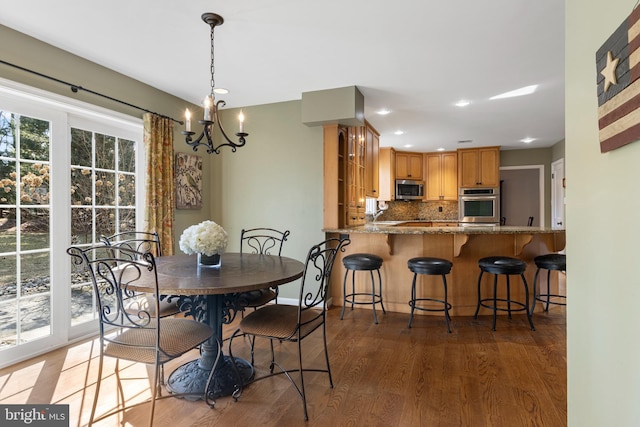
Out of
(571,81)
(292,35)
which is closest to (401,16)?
(292,35)

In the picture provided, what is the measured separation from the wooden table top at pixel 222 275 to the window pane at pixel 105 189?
121 cm

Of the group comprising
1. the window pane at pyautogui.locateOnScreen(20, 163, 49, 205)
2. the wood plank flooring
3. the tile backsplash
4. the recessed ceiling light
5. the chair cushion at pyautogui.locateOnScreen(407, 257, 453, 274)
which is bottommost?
the wood plank flooring

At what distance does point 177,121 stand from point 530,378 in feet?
13.5

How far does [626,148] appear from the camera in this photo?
→ 3.17 ft

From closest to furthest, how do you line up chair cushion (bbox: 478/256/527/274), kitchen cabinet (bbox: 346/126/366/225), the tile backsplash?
1. chair cushion (bbox: 478/256/527/274)
2. kitchen cabinet (bbox: 346/126/366/225)
3. the tile backsplash

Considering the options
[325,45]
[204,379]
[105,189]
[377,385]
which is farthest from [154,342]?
[325,45]

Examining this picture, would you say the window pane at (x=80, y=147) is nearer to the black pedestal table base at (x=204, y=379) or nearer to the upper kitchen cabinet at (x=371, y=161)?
the black pedestal table base at (x=204, y=379)

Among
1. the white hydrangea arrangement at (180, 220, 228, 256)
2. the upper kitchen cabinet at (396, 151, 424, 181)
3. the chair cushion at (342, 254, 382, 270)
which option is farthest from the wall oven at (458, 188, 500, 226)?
the white hydrangea arrangement at (180, 220, 228, 256)

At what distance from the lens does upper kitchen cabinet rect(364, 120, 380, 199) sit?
4.87 meters

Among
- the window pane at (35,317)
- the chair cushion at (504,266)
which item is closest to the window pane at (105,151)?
the window pane at (35,317)

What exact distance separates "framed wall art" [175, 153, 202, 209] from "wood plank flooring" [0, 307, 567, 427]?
1.75 m

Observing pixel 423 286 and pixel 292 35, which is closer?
pixel 292 35

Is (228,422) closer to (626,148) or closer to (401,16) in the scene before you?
(626,148)

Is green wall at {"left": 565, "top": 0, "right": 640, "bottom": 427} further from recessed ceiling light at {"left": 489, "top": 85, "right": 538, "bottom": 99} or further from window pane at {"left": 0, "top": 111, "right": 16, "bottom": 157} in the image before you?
window pane at {"left": 0, "top": 111, "right": 16, "bottom": 157}
